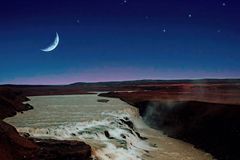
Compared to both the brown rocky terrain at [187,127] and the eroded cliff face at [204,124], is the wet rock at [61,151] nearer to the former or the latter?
the brown rocky terrain at [187,127]

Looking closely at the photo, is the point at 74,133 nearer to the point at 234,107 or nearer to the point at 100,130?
the point at 100,130

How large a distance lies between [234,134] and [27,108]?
23.2 metres

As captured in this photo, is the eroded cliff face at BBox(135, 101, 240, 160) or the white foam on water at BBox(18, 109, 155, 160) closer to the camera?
the white foam on water at BBox(18, 109, 155, 160)

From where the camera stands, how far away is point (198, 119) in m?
30.4

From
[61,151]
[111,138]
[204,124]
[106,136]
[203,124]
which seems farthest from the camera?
[203,124]

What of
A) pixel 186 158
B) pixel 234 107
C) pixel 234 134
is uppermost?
pixel 234 107

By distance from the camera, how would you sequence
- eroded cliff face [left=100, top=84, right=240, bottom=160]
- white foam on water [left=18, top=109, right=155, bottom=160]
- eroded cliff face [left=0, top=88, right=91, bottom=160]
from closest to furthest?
eroded cliff face [left=0, top=88, right=91, bottom=160]
white foam on water [left=18, top=109, right=155, bottom=160]
eroded cliff face [left=100, top=84, right=240, bottom=160]

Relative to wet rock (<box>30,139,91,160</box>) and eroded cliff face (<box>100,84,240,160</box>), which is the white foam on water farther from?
eroded cliff face (<box>100,84,240,160</box>)

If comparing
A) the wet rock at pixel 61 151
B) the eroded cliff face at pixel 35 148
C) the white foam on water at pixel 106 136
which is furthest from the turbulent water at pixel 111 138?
the eroded cliff face at pixel 35 148

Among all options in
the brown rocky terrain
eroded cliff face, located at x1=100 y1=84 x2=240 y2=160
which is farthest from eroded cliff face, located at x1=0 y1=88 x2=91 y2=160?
eroded cliff face, located at x1=100 y1=84 x2=240 y2=160

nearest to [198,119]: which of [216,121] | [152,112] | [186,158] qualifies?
[216,121]

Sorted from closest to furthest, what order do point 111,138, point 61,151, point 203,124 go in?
point 61,151, point 111,138, point 203,124

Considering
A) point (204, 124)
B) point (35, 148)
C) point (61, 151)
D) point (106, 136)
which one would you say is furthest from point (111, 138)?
point (35, 148)

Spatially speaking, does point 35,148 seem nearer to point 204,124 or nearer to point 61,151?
point 61,151
